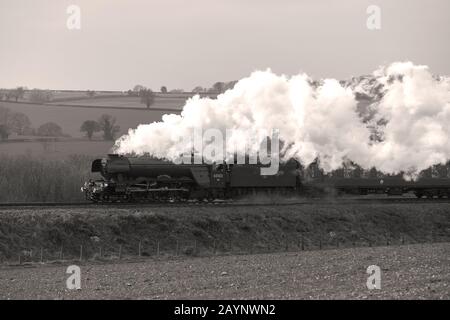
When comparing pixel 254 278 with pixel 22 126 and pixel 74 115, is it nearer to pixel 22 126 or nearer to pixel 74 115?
pixel 22 126

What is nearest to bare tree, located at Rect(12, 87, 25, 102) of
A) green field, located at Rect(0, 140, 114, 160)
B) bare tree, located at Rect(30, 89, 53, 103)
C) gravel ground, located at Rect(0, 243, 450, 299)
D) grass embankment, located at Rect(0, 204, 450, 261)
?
bare tree, located at Rect(30, 89, 53, 103)

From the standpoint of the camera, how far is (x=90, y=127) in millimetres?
76000

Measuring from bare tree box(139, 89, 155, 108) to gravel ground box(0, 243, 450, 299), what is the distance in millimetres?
71693

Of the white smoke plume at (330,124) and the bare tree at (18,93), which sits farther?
the bare tree at (18,93)

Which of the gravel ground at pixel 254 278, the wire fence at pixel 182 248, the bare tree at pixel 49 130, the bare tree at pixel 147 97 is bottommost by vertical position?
the wire fence at pixel 182 248

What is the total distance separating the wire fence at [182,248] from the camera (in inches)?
989

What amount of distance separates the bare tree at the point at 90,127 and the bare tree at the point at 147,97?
53.3 ft

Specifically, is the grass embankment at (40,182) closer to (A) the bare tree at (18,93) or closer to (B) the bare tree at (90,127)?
(B) the bare tree at (90,127)

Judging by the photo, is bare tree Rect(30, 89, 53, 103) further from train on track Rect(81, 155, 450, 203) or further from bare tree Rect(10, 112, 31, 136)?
train on track Rect(81, 155, 450, 203)

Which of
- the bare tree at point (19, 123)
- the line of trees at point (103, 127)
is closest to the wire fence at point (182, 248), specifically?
the line of trees at point (103, 127)

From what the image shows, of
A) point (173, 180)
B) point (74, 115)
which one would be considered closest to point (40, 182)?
point (173, 180)

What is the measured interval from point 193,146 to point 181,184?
2703mm

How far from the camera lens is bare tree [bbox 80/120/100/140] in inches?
2990
